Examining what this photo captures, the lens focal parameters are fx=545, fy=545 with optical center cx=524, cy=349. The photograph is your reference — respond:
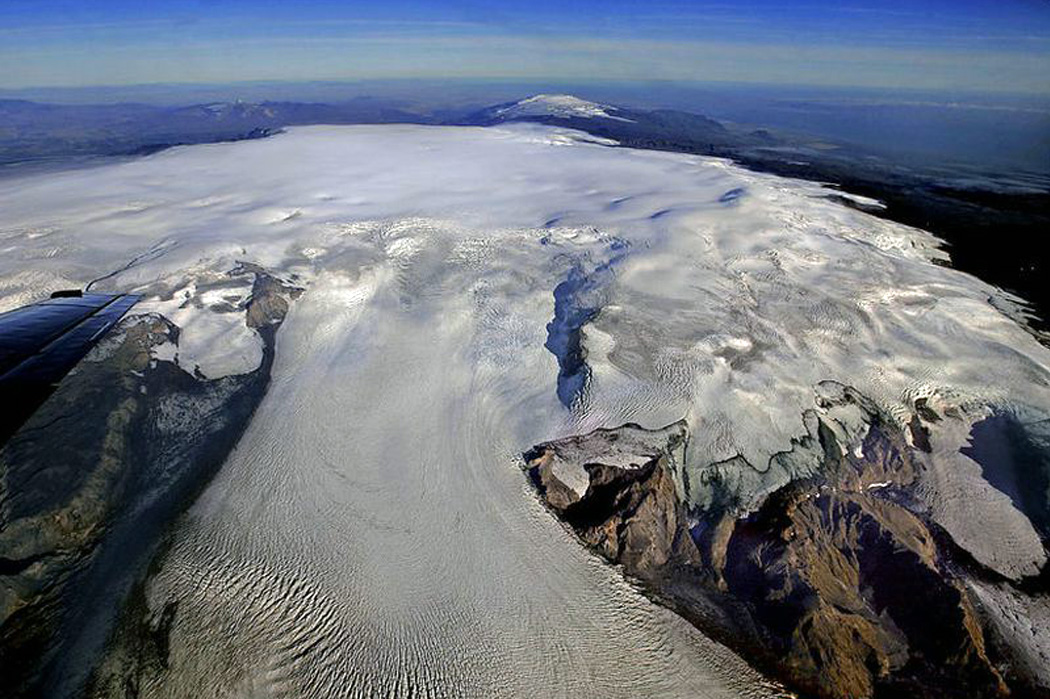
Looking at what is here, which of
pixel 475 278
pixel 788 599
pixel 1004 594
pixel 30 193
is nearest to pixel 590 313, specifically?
pixel 475 278

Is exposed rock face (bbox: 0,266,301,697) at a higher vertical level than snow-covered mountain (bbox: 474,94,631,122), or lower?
lower

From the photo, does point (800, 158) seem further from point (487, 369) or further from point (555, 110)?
point (487, 369)

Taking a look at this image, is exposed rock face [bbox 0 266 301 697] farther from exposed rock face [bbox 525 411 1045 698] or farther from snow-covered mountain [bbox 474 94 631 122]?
snow-covered mountain [bbox 474 94 631 122]

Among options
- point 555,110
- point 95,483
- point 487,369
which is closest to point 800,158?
point 555,110

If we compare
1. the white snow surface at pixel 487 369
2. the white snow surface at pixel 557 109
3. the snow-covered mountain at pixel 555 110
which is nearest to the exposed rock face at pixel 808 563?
the white snow surface at pixel 487 369

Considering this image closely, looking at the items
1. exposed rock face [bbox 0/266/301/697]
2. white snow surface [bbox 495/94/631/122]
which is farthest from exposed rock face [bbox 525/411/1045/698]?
white snow surface [bbox 495/94/631/122]

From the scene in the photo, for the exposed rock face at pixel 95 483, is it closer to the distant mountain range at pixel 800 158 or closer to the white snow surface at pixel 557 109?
the distant mountain range at pixel 800 158
